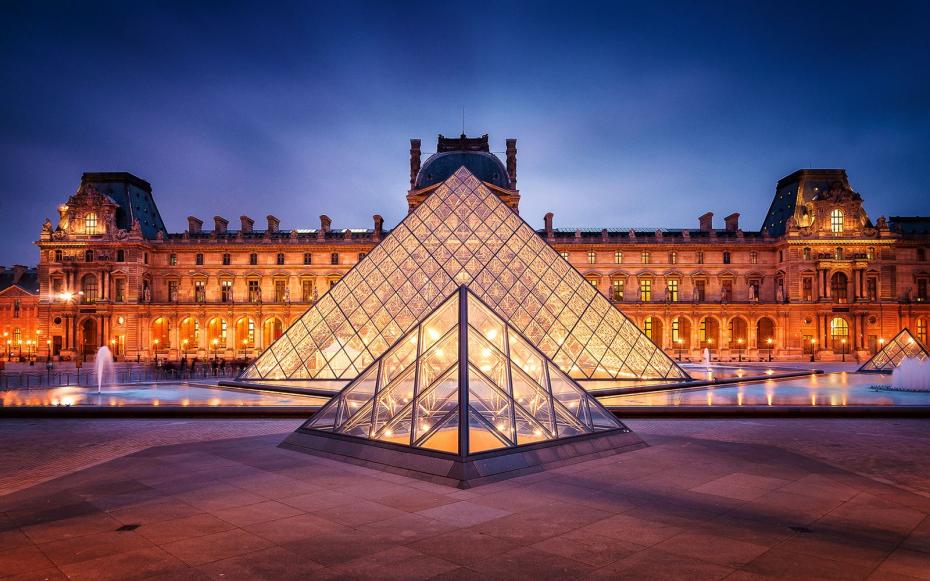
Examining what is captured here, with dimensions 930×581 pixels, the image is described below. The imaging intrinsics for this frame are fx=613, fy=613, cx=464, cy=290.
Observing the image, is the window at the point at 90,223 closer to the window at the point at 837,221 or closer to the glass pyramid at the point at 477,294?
the glass pyramid at the point at 477,294

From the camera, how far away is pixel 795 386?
2003 centimetres

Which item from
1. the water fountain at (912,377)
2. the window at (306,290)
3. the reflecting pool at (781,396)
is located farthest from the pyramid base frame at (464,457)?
the window at (306,290)

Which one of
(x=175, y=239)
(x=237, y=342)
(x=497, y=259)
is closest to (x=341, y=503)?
(x=497, y=259)

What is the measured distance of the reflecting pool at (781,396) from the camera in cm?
1466

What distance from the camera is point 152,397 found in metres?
16.5

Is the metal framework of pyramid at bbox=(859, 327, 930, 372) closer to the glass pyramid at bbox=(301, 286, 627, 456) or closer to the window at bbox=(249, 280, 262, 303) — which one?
the glass pyramid at bbox=(301, 286, 627, 456)

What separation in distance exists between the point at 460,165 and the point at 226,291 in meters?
20.8

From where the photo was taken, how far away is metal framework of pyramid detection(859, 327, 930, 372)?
87.8 feet

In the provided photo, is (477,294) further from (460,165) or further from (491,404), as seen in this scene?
(460,165)

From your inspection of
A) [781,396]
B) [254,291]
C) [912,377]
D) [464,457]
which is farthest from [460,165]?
[464,457]

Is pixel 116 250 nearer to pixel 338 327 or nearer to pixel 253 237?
pixel 253 237

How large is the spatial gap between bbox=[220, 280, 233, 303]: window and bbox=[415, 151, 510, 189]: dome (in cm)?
1661

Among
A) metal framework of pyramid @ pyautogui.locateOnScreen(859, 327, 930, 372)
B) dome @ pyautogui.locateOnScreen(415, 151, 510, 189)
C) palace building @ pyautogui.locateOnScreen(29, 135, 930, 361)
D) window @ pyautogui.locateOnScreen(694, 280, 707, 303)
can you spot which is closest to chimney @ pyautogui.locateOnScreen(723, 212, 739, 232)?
palace building @ pyautogui.locateOnScreen(29, 135, 930, 361)

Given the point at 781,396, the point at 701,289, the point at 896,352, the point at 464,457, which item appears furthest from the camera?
the point at 701,289
